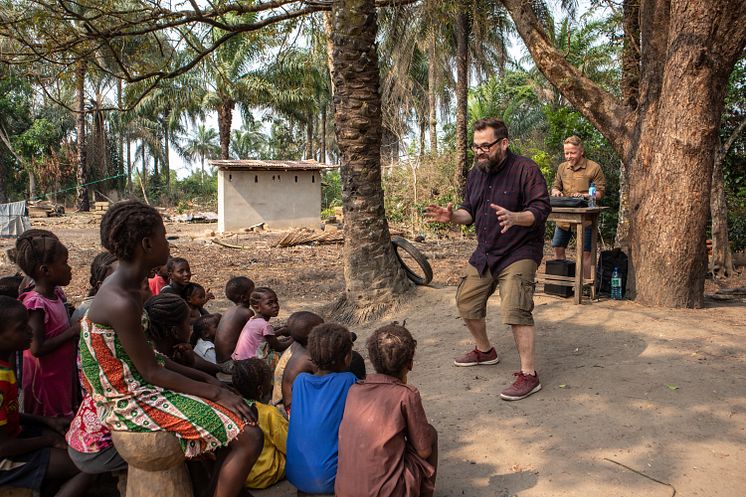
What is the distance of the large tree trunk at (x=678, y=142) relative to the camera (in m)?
5.55

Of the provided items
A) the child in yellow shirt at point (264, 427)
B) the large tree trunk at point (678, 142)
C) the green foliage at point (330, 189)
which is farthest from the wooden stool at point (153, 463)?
the green foliage at point (330, 189)

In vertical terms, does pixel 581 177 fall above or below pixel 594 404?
above

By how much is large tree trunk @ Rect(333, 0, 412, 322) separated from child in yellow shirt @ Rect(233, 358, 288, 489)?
3420 mm

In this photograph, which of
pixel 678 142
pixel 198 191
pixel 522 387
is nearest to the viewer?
pixel 522 387

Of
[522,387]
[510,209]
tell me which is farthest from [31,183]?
[522,387]

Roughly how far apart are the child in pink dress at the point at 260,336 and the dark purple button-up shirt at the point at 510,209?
1.63m

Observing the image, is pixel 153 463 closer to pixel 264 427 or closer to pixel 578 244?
pixel 264 427

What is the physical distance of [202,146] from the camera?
60.1m

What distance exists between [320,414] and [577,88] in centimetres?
514

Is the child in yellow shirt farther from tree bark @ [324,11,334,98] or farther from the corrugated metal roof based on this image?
the corrugated metal roof

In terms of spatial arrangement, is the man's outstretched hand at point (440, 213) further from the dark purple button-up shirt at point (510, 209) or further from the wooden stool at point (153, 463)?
the wooden stool at point (153, 463)

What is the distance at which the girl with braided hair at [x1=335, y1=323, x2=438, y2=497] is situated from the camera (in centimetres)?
261

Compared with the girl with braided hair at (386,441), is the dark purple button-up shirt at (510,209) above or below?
above

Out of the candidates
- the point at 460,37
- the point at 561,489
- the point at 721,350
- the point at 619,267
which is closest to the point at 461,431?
the point at 561,489
